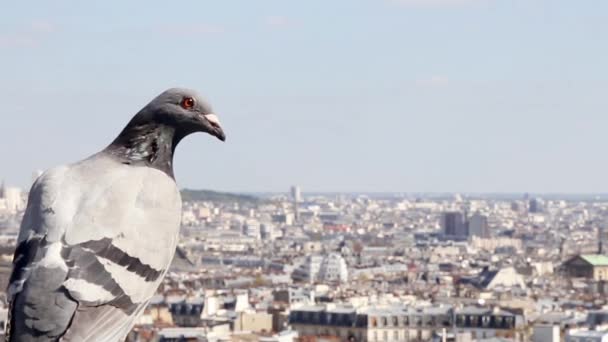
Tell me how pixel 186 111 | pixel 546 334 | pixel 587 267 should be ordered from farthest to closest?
1. pixel 587 267
2. pixel 546 334
3. pixel 186 111

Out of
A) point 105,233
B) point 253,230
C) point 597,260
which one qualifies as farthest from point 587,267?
point 105,233

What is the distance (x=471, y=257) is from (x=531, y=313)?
68.4 meters

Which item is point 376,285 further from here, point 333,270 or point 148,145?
point 148,145

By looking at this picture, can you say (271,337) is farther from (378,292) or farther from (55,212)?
(55,212)

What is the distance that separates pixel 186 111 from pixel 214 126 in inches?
2.7

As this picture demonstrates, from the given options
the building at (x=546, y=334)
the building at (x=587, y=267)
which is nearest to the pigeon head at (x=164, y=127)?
the building at (x=546, y=334)

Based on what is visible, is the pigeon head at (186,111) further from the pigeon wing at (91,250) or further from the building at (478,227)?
the building at (478,227)

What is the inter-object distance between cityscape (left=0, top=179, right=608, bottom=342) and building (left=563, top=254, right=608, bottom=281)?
89 mm

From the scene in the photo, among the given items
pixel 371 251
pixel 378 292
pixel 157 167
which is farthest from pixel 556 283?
pixel 157 167

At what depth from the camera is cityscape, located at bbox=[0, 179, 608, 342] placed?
186 ft

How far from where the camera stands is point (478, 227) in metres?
177

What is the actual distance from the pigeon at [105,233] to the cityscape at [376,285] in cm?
44

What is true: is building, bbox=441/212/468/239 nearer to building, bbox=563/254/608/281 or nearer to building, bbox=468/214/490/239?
building, bbox=468/214/490/239

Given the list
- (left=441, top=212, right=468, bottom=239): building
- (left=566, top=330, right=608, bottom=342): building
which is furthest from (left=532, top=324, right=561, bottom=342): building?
(left=441, top=212, right=468, bottom=239): building
